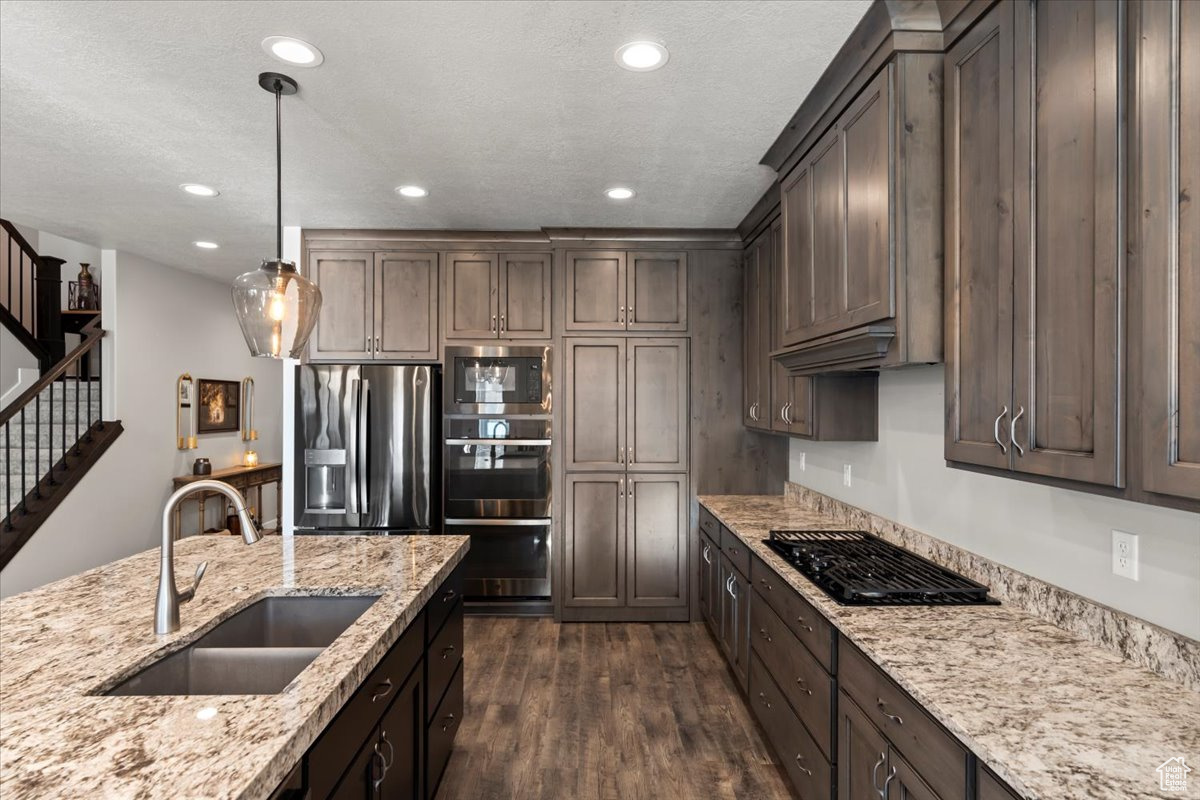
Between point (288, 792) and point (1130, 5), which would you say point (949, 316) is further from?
point (288, 792)

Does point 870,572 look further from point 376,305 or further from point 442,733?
point 376,305

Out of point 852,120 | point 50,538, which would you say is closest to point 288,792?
point 852,120

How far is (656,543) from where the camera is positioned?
421cm

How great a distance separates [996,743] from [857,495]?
1997 mm

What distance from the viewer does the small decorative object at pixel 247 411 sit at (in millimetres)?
6723

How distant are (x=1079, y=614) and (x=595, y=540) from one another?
293 centimetres

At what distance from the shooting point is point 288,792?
1090 mm

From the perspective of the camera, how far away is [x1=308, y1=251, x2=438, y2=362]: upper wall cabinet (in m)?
4.16

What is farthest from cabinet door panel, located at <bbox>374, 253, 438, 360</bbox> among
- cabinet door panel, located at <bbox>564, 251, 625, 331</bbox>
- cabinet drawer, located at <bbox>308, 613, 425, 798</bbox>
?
cabinet drawer, located at <bbox>308, 613, 425, 798</bbox>

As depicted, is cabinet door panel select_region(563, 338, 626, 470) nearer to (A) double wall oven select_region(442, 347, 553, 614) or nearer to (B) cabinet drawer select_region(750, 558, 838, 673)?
(A) double wall oven select_region(442, 347, 553, 614)

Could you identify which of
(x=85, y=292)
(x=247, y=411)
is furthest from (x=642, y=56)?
(x=247, y=411)

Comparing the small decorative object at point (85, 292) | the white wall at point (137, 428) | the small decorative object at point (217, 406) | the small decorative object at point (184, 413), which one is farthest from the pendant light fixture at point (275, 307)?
the small decorative object at point (85, 292)

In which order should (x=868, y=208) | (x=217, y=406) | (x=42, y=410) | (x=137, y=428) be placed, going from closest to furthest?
(x=868, y=208) → (x=137, y=428) → (x=42, y=410) → (x=217, y=406)

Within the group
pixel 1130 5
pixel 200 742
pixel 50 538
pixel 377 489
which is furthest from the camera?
pixel 50 538
